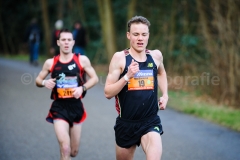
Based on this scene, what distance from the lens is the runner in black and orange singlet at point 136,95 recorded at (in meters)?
4.54

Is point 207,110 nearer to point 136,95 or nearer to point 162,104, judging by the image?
point 162,104

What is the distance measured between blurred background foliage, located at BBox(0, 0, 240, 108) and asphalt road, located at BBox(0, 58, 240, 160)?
2.09m

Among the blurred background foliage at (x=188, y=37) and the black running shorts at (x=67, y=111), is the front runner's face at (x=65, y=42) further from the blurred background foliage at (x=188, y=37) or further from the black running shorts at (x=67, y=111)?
the blurred background foliage at (x=188, y=37)

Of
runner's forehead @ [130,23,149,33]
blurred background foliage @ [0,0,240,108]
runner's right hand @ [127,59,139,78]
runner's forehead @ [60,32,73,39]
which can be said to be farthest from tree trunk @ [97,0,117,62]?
runner's right hand @ [127,59,139,78]

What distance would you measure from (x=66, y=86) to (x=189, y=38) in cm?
1211

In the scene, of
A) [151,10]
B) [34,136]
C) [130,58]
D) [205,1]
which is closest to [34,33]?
[151,10]

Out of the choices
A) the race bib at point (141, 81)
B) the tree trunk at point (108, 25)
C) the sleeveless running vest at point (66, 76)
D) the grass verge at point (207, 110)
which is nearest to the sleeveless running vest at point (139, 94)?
the race bib at point (141, 81)

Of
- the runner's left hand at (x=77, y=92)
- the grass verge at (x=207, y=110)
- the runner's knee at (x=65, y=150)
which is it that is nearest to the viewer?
the runner's knee at (x=65, y=150)

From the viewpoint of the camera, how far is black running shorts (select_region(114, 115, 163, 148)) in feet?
15.1

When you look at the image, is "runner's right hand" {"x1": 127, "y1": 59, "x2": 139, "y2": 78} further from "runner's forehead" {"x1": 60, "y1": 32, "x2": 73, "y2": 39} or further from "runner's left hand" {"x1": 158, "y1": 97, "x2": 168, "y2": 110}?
"runner's forehead" {"x1": 60, "y1": 32, "x2": 73, "y2": 39}

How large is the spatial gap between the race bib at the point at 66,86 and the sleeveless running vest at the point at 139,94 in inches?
60.1

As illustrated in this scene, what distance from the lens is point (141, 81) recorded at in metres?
4.58

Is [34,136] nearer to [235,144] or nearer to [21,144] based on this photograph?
[21,144]

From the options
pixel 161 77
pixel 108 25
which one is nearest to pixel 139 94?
pixel 161 77
